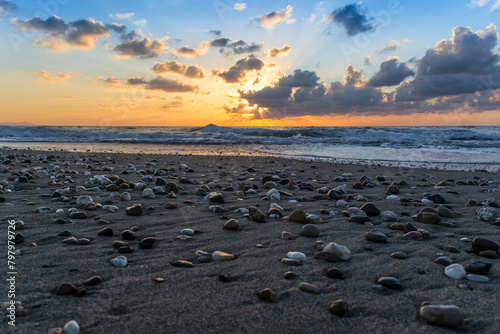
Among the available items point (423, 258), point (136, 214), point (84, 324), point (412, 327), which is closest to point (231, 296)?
point (84, 324)

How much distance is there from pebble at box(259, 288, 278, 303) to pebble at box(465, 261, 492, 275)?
136cm

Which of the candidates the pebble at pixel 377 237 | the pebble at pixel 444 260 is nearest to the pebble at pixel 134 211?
the pebble at pixel 377 237

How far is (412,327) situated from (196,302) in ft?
3.45

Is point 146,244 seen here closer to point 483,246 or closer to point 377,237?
point 377,237

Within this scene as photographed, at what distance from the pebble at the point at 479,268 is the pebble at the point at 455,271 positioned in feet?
0.31

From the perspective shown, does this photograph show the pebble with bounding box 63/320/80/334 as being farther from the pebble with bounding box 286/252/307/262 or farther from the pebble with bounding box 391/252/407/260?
the pebble with bounding box 391/252/407/260

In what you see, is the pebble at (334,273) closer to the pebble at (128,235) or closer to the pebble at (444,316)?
the pebble at (444,316)

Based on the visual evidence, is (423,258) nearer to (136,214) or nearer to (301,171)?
(136,214)

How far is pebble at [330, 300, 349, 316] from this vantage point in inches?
59.1

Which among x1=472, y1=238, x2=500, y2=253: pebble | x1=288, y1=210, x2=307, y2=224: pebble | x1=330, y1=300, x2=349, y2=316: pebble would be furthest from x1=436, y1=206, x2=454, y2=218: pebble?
x1=330, y1=300, x2=349, y2=316: pebble

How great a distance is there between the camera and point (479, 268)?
1.98 m

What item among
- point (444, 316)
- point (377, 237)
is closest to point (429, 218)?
point (377, 237)

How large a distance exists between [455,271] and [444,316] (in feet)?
2.15

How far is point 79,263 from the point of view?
1.99m
